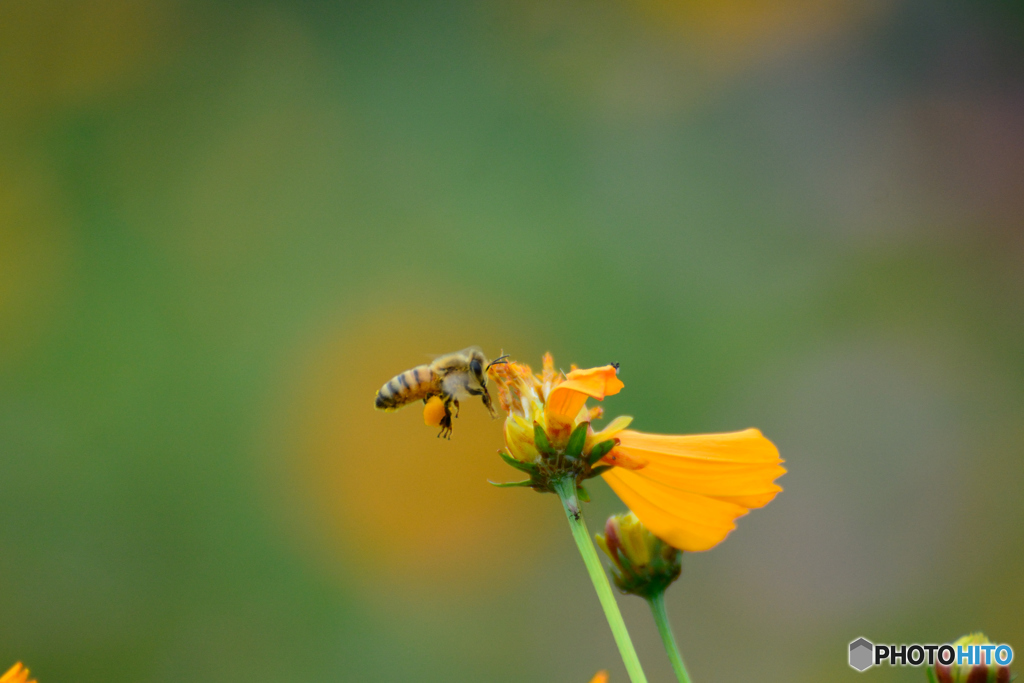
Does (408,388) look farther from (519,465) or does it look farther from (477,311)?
(477,311)

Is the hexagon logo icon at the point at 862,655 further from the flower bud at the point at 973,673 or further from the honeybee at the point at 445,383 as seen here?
the honeybee at the point at 445,383

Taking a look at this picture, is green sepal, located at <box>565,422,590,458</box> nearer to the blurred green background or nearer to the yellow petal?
the yellow petal

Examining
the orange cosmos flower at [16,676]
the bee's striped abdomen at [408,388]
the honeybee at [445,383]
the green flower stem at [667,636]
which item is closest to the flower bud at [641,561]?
the green flower stem at [667,636]

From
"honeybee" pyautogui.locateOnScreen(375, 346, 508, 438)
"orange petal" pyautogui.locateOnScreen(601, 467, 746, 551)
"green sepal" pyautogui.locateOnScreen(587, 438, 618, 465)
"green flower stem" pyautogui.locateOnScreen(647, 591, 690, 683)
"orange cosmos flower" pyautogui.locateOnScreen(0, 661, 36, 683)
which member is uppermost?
"honeybee" pyautogui.locateOnScreen(375, 346, 508, 438)

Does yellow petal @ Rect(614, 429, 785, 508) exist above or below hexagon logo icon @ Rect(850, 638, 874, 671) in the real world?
above

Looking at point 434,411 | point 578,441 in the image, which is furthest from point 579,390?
point 434,411

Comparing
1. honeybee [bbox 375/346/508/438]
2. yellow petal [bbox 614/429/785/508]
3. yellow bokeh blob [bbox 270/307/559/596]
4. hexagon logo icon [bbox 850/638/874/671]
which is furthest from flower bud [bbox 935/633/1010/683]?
yellow bokeh blob [bbox 270/307/559/596]

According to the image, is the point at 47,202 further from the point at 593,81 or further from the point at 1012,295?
the point at 1012,295

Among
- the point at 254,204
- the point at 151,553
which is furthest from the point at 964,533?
the point at 254,204
